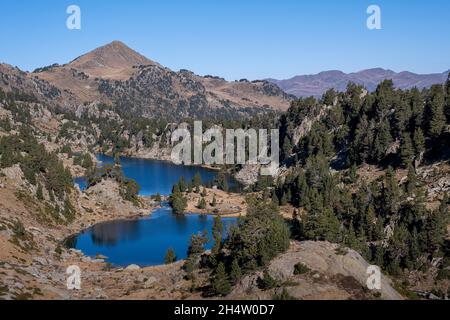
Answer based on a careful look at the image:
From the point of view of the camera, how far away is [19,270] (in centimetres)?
8712

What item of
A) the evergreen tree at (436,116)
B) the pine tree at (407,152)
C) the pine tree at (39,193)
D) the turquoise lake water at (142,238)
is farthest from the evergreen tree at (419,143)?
the pine tree at (39,193)

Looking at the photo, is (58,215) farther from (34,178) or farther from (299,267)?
(299,267)

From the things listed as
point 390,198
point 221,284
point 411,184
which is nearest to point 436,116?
point 411,184

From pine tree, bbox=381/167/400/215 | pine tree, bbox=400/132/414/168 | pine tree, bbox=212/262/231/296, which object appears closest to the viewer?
pine tree, bbox=212/262/231/296

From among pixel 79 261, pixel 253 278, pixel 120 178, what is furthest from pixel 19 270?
pixel 120 178

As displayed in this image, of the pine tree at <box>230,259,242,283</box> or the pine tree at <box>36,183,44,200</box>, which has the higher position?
the pine tree at <box>36,183,44,200</box>

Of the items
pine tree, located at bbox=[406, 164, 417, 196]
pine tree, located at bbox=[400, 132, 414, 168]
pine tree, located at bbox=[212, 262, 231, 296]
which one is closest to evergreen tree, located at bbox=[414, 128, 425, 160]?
pine tree, located at bbox=[400, 132, 414, 168]

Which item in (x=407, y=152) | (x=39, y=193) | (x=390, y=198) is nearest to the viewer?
(x=390, y=198)

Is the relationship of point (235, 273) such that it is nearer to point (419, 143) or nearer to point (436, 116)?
point (419, 143)

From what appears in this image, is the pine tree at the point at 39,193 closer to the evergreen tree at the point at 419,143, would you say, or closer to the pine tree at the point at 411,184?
the pine tree at the point at 411,184

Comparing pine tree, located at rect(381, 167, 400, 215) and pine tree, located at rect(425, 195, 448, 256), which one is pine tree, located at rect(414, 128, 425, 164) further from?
pine tree, located at rect(425, 195, 448, 256)

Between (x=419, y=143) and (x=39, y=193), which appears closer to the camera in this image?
(x=39, y=193)

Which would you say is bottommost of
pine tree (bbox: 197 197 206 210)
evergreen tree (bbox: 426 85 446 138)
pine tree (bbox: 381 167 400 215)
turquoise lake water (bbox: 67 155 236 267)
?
turquoise lake water (bbox: 67 155 236 267)
